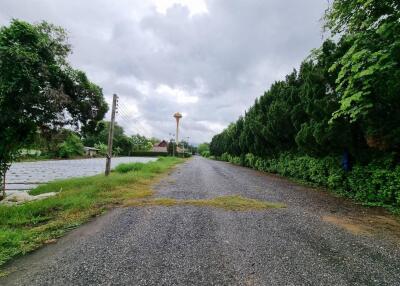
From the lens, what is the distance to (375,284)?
9.82ft

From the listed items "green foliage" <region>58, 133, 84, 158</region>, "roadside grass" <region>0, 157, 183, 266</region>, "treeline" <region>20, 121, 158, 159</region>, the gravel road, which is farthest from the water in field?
"green foliage" <region>58, 133, 84, 158</region>

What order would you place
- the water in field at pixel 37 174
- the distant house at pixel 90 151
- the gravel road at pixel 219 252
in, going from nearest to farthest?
the gravel road at pixel 219 252, the water in field at pixel 37 174, the distant house at pixel 90 151

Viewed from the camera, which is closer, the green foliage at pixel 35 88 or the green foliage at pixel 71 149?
the green foliage at pixel 35 88

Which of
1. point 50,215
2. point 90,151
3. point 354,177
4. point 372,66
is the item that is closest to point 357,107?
point 372,66

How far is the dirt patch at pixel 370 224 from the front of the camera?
4.91 meters

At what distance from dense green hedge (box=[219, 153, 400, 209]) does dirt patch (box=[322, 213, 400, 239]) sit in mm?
1100

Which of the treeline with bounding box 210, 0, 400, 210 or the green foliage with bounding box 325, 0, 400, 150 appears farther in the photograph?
the treeline with bounding box 210, 0, 400, 210

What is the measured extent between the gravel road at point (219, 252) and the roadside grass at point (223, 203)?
63cm

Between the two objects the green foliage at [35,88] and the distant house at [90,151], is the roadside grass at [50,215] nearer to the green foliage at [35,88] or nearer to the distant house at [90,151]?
the green foliage at [35,88]

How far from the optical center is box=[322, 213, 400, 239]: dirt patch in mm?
4914

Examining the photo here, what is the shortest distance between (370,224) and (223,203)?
355cm

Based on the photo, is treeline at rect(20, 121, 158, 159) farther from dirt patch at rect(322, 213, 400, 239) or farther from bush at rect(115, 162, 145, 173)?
dirt patch at rect(322, 213, 400, 239)

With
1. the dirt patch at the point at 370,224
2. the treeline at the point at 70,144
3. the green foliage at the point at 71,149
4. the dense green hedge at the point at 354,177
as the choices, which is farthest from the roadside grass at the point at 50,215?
the green foliage at the point at 71,149

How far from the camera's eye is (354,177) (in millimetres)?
8758
